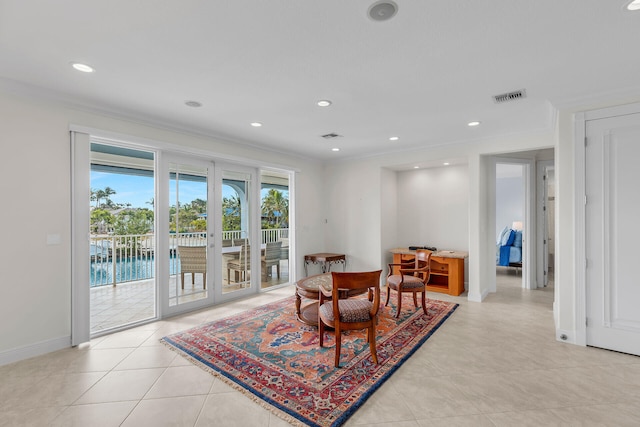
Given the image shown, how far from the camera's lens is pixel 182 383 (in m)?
2.39

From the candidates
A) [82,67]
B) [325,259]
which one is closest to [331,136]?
[325,259]

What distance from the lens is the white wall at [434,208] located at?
18.4 ft

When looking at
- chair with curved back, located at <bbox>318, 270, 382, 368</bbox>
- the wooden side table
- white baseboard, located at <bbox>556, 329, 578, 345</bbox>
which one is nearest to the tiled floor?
white baseboard, located at <bbox>556, 329, 578, 345</bbox>

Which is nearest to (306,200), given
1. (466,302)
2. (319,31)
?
(466,302)

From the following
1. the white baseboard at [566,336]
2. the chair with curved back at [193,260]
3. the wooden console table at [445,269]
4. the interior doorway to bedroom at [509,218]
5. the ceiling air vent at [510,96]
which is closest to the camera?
the ceiling air vent at [510,96]

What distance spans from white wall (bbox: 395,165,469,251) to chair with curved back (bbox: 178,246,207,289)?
13.0 ft

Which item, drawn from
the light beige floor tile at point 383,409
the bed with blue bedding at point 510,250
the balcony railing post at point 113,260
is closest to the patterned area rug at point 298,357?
the light beige floor tile at point 383,409

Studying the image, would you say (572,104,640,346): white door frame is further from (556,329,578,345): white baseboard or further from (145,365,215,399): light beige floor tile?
(145,365,215,399): light beige floor tile

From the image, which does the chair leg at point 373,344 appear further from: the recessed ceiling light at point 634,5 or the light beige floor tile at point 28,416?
the recessed ceiling light at point 634,5

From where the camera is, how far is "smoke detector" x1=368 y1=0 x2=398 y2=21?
1675 millimetres

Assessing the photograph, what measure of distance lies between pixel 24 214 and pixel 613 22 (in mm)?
4965

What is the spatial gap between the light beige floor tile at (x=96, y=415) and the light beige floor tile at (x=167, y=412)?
7 centimetres

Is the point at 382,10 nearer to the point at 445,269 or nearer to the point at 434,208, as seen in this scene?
the point at 445,269

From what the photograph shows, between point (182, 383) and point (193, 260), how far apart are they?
2.23 meters
